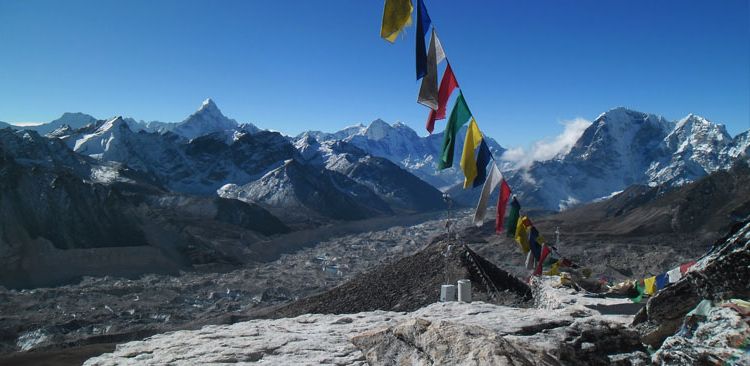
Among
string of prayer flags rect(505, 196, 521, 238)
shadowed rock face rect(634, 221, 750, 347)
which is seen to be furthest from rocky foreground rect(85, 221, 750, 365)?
string of prayer flags rect(505, 196, 521, 238)

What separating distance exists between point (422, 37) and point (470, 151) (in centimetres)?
259

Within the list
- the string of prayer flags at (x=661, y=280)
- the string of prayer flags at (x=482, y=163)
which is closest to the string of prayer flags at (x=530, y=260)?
the string of prayer flags at (x=661, y=280)

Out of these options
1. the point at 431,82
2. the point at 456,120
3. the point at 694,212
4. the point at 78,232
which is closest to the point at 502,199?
the point at 456,120

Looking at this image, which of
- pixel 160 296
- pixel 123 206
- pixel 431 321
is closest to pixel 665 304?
pixel 431 321

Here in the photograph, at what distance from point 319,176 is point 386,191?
41734 millimetres

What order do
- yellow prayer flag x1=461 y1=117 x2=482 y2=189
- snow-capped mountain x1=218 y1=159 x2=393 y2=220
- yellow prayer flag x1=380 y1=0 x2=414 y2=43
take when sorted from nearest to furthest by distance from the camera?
yellow prayer flag x1=380 y1=0 x2=414 y2=43, yellow prayer flag x1=461 y1=117 x2=482 y2=189, snow-capped mountain x1=218 y1=159 x2=393 y2=220

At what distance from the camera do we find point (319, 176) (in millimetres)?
142875

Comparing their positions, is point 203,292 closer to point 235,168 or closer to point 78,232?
point 78,232

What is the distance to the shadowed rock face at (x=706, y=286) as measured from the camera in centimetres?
438

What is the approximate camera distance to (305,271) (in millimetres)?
56031

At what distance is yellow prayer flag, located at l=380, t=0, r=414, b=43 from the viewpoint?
793cm

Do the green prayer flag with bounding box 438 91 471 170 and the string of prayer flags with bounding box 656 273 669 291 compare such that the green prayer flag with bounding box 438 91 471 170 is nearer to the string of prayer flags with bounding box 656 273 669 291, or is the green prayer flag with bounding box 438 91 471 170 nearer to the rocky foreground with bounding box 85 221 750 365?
the rocky foreground with bounding box 85 221 750 365

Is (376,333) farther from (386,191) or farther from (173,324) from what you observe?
(386,191)

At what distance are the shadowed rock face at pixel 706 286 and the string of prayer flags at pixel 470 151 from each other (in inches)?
186
